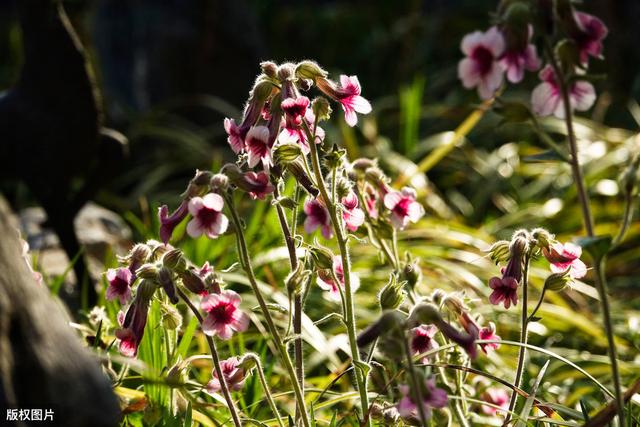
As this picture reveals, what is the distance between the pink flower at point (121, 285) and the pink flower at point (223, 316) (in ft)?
0.62

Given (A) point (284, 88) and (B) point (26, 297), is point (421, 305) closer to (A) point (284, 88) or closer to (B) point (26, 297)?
(A) point (284, 88)

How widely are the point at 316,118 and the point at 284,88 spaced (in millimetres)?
68

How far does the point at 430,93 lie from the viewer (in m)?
5.85

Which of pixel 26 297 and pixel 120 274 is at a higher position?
pixel 120 274

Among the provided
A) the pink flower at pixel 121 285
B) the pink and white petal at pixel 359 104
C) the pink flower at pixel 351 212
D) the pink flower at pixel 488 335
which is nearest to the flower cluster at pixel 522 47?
the pink and white petal at pixel 359 104

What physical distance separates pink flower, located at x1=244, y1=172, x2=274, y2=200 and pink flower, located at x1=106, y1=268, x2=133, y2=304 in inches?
10.6

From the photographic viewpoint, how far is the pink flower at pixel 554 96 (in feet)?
4.55

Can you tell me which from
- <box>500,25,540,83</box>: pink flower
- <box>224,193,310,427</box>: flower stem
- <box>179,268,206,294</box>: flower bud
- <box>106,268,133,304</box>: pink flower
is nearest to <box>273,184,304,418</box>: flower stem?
<box>224,193,310,427</box>: flower stem

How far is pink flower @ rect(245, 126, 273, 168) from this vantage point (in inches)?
48.6

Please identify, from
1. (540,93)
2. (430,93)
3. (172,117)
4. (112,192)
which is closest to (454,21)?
(430,93)

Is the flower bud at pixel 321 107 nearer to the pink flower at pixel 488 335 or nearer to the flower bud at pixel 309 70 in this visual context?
the flower bud at pixel 309 70

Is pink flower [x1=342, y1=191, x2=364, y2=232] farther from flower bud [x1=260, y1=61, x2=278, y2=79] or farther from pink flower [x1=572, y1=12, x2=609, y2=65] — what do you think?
pink flower [x1=572, y1=12, x2=609, y2=65]

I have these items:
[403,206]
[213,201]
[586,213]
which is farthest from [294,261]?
[586,213]

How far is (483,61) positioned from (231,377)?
0.61m
